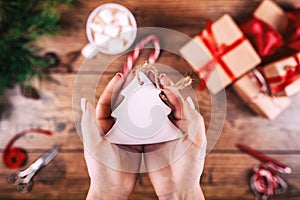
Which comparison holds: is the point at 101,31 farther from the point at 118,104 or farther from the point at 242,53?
the point at 242,53

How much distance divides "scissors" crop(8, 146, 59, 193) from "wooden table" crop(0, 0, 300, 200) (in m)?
0.01

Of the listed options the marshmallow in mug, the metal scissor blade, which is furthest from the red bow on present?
the metal scissor blade

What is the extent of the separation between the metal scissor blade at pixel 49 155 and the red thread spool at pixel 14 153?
0.04 m

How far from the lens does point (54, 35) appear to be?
109cm

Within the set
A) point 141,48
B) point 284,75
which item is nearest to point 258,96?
point 284,75

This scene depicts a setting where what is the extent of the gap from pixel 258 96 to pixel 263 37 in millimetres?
144

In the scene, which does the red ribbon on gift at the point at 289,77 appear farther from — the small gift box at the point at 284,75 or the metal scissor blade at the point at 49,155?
the metal scissor blade at the point at 49,155

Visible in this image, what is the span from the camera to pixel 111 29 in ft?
3.44

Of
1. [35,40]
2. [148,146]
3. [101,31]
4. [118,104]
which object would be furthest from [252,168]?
[35,40]

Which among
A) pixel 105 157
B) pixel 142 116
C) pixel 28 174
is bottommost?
pixel 28 174

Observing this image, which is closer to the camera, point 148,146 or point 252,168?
point 148,146

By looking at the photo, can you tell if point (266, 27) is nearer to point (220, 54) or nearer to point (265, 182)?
point (220, 54)

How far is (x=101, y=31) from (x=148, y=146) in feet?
1.01

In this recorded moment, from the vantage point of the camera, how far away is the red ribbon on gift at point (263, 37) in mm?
1022
